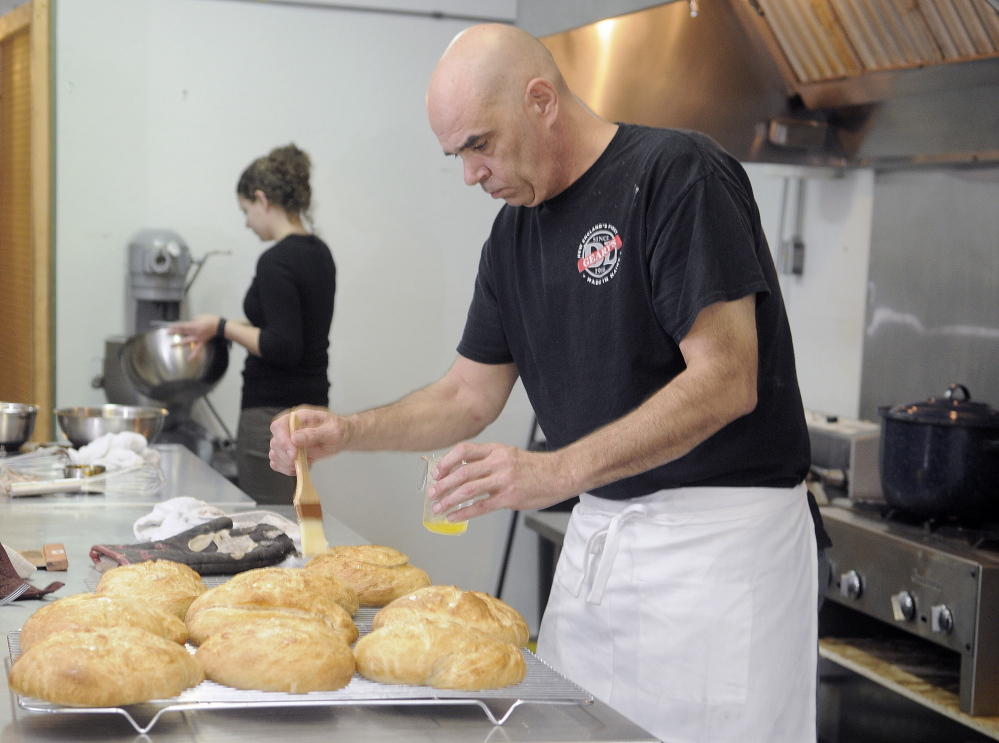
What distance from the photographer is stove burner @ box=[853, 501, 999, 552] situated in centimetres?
243

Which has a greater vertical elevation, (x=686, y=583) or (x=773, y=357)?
(x=773, y=357)

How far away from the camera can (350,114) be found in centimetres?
439

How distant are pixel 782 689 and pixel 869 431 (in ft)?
5.11

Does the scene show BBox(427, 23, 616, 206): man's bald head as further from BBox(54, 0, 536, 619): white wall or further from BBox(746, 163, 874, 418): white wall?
BBox(54, 0, 536, 619): white wall

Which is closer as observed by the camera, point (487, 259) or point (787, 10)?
point (487, 259)

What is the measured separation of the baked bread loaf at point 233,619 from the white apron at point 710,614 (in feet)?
1.90

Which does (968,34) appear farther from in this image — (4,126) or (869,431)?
(4,126)

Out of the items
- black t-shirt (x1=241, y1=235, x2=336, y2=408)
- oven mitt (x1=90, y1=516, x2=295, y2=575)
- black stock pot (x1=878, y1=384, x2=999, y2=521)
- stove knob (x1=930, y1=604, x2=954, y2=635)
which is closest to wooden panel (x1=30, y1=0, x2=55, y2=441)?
black t-shirt (x1=241, y1=235, x2=336, y2=408)

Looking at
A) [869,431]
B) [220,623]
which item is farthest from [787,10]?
[220,623]

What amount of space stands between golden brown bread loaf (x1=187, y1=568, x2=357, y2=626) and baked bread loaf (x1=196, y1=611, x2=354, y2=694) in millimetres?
119

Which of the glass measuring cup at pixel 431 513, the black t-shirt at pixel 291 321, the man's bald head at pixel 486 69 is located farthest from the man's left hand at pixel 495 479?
the black t-shirt at pixel 291 321

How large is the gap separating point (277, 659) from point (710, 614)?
78 cm

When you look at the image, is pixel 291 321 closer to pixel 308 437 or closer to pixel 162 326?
pixel 162 326

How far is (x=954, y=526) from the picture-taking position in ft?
8.47
